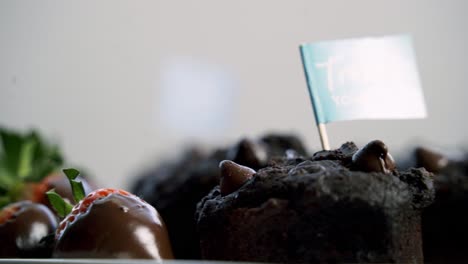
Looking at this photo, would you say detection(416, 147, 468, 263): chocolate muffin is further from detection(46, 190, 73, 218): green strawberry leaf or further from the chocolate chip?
detection(46, 190, 73, 218): green strawberry leaf

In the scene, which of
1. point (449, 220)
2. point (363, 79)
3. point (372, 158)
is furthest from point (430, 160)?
point (372, 158)

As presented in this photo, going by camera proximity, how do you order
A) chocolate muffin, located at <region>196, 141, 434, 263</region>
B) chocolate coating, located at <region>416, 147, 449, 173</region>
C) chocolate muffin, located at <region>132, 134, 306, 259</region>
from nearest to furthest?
chocolate muffin, located at <region>196, 141, 434, 263</region>
chocolate coating, located at <region>416, 147, 449, 173</region>
chocolate muffin, located at <region>132, 134, 306, 259</region>

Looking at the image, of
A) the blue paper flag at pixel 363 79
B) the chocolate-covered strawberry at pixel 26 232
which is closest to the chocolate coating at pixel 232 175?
Answer: the blue paper flag at pixel 363 79

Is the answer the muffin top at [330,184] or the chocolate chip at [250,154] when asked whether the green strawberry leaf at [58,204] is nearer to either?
the muffin top at [330,184]

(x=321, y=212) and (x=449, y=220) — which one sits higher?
(x=321, y=212)

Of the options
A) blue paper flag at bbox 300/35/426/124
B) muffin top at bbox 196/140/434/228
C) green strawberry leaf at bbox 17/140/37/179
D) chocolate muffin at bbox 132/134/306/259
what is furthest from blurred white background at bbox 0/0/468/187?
muffin top at bbox 196/140/434/228

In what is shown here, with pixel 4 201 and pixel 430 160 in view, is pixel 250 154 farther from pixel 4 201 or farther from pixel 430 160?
pixel 4 201
